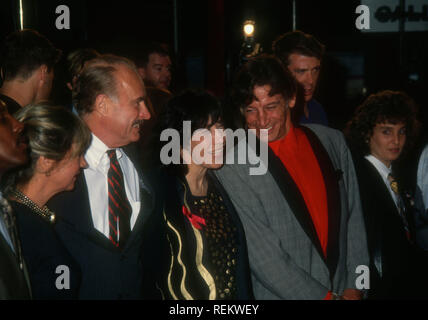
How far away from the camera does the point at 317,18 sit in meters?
13.4

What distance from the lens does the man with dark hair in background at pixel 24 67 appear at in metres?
3.08

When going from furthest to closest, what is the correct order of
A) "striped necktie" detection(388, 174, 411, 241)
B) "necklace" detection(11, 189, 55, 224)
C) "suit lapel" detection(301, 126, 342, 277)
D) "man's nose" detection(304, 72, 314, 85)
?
"man's nose" detection(304, 72, 314, 85), "striped necktie" detection(388, 174, 411, 241), "suit lapel" detection(301, 126, 342, 277), "necklace" detection(11, 189, 55, 224)

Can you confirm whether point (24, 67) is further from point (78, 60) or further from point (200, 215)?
point (200, 215)

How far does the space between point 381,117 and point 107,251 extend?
1.96 meters

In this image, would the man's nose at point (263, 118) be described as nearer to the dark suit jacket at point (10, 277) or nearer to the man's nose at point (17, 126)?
the man's nose at point (17, 126)

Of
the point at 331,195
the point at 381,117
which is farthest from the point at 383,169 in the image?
the point at 331,195

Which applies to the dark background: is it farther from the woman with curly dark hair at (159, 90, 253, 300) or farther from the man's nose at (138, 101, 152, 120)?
the woman with curly dark hair at (159, 90, 253, 300)

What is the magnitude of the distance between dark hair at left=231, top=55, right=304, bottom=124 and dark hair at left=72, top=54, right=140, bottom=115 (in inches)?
21.8

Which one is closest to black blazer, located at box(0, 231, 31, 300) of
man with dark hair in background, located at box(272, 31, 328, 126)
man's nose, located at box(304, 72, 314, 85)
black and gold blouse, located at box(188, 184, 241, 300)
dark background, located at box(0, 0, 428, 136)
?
black and gold blouse, located at box(188, 184, 241, 300)

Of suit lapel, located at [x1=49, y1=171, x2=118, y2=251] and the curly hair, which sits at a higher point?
the curly hair

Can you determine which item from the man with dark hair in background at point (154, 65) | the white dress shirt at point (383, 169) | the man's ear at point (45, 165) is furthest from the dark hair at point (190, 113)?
the man with dark hair in background at point (154, 65)

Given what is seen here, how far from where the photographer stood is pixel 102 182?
2.05 m

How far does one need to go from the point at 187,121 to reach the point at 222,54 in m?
8.01

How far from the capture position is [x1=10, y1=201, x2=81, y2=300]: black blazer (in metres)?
1.73
